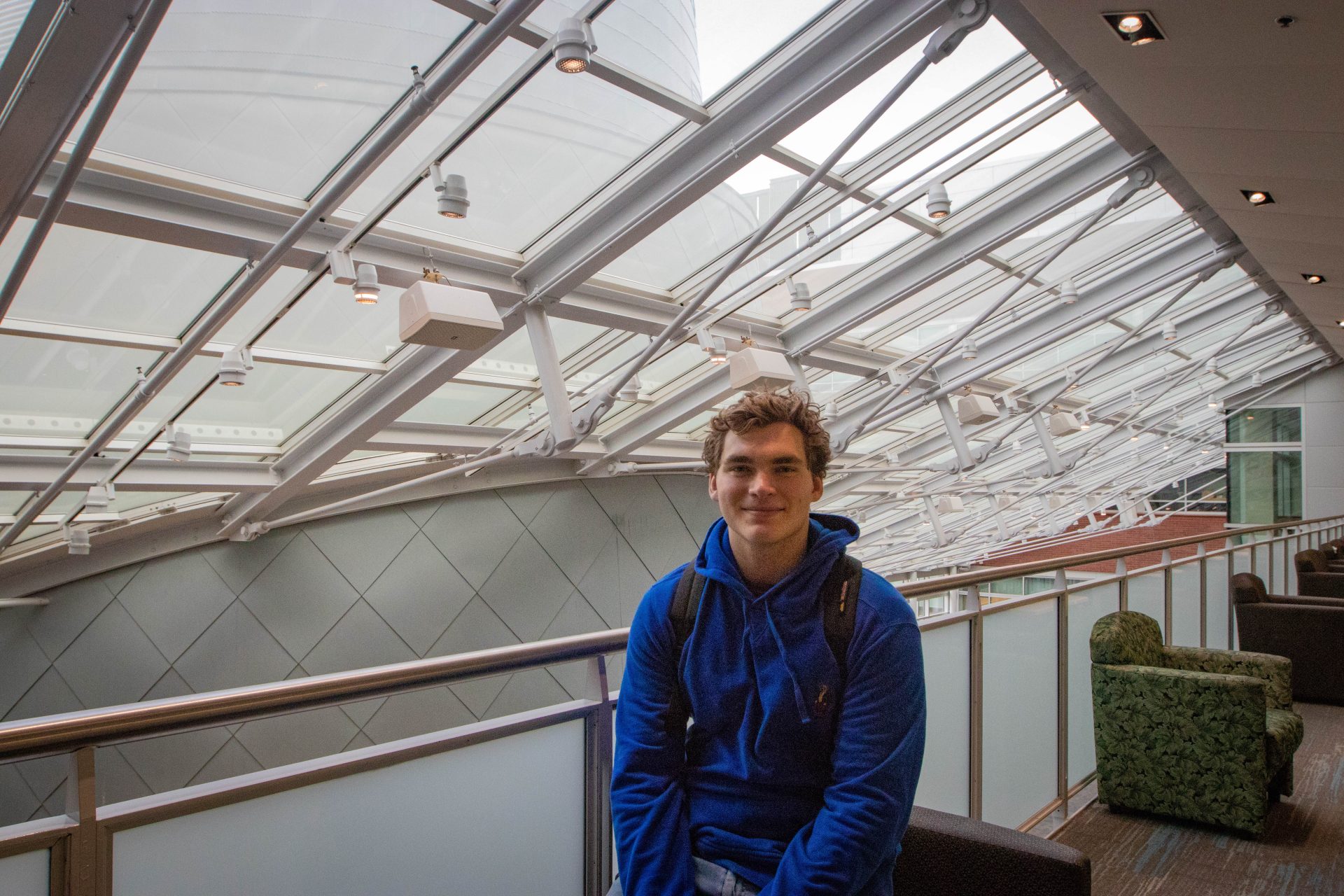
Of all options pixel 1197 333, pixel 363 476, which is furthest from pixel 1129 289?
pixel 363 476

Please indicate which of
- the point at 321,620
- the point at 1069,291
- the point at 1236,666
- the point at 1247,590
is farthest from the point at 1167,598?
the point at 321,620

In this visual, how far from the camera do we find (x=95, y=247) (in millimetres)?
5828

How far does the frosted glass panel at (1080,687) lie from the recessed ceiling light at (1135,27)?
96.8 inches

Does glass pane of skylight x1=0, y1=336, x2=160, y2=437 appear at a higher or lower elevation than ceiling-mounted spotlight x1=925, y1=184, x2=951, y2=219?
lower

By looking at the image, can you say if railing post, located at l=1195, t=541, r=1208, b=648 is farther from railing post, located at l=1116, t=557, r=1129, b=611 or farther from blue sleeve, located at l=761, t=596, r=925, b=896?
blue sleeve, located at l=761, t=596, r=925, b=896

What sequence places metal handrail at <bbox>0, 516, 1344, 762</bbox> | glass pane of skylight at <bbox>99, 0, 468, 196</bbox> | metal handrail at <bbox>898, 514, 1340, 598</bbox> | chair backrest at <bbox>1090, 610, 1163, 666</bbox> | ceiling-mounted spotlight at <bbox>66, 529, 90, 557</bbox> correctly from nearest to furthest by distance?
1. metal handrail at <bbox>0, 516, 1344, 762</bbox>
2. metal handrail at <bbox>898, 514, 1340, 598</bbox>
3. chair backrest at <bbox>1090, 610, 1163, 666</bbox>
4. glass pane of skylight at <bbox>99, 0, 468, 196</bbox>
5. ceiling-mounted spotlight at <bbox>66, 529, 90, 557</bbox>

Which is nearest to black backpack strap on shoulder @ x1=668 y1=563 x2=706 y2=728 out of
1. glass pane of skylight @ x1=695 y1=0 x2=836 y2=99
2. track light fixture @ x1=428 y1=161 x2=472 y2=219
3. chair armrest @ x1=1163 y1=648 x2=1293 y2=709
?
chair armrest @ x1=1163 y1=648 x2=1293 y2=709

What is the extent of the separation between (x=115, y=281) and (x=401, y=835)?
19.0 ft

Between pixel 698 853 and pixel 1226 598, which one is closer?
pixel 698 853

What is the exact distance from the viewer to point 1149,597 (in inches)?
193

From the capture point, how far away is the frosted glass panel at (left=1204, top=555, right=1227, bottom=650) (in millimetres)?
5922

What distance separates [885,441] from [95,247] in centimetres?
1217

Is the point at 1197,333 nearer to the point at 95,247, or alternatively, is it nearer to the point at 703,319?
the point at 703,319

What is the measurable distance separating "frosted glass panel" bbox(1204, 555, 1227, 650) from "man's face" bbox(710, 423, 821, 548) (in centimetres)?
518
